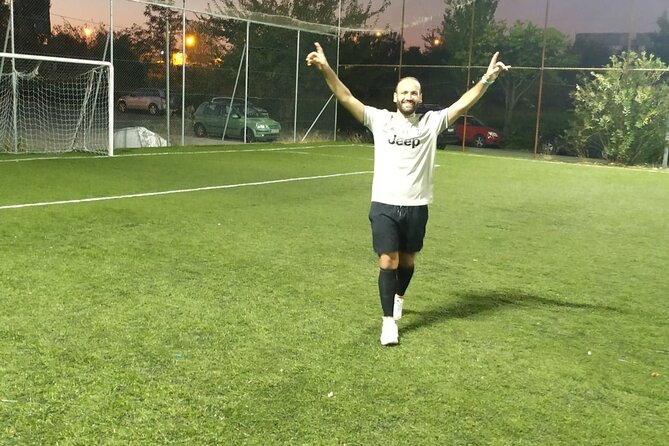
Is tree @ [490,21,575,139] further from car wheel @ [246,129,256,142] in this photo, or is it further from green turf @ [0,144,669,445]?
green turf @ [0,144,669,445]

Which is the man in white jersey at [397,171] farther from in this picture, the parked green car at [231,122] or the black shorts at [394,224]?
the parked green car at [231,122]

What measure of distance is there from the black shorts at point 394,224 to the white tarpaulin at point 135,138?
15.9m

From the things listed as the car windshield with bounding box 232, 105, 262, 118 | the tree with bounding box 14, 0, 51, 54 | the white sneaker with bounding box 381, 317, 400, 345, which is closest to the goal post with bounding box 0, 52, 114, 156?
the tree with bounding box 14, 0, 51, 54

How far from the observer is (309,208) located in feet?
32.9

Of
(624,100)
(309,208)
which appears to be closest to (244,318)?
(309,208)

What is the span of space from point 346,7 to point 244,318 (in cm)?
2493

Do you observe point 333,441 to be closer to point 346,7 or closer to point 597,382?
point 597,382

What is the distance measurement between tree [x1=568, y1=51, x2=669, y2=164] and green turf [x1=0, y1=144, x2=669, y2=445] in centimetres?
1132

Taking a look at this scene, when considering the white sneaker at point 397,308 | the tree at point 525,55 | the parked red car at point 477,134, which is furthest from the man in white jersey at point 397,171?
the parked red car at point 477,134

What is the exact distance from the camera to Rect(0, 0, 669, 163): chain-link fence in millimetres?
19453

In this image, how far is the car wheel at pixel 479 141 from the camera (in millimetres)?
25891

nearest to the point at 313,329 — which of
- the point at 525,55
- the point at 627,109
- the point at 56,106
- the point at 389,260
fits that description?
the point at 389,260

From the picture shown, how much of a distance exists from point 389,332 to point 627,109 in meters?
17.8

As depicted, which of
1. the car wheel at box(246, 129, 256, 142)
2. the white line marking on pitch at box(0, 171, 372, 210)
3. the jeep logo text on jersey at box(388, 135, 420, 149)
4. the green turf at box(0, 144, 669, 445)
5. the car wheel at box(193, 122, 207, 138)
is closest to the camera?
the green turf at box(0, 144, 669, 445)
